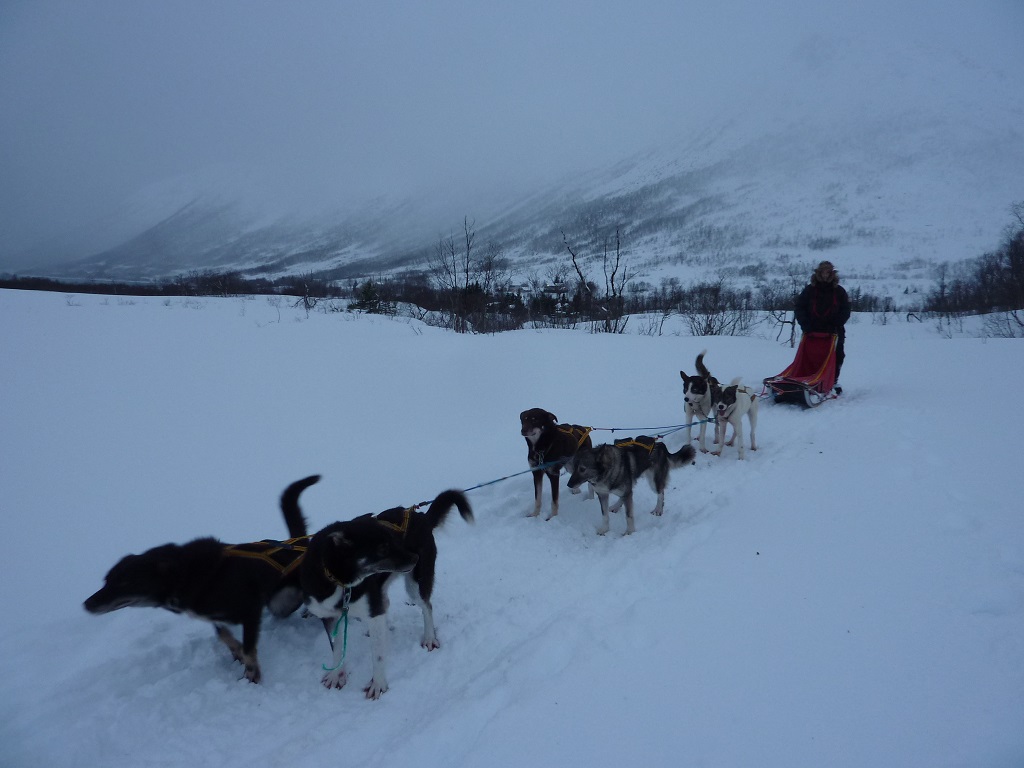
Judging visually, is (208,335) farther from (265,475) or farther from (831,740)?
(831,740)

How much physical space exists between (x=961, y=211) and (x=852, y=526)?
3748 inches

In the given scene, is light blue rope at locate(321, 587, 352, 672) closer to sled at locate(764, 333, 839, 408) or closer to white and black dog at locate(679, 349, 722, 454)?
white and black dog at locate(679, 349, 722, 454)

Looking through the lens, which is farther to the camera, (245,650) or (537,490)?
(537,490)

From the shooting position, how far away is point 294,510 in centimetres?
331

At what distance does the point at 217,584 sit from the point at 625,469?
A: 322cm

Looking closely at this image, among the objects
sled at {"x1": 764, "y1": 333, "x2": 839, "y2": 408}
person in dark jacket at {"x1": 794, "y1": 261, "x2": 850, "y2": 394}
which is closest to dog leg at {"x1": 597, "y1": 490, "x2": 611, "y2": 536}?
sled at {"x1": 764, "y1": 333, "x2": 839, "y2": 408}

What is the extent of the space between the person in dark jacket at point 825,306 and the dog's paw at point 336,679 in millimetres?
8219

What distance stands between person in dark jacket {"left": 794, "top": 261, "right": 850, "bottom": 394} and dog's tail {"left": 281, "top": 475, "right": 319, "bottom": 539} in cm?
803

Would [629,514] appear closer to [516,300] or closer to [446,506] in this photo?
[446,506]

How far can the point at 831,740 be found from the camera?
189cm

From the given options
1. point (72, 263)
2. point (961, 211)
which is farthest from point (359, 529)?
point (72, 263)

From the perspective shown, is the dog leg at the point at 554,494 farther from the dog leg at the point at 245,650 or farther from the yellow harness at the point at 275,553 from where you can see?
the dog leg at the point at 245,650

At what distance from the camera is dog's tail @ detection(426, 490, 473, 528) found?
309cm

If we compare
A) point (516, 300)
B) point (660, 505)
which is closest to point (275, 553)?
point (660, 505)
